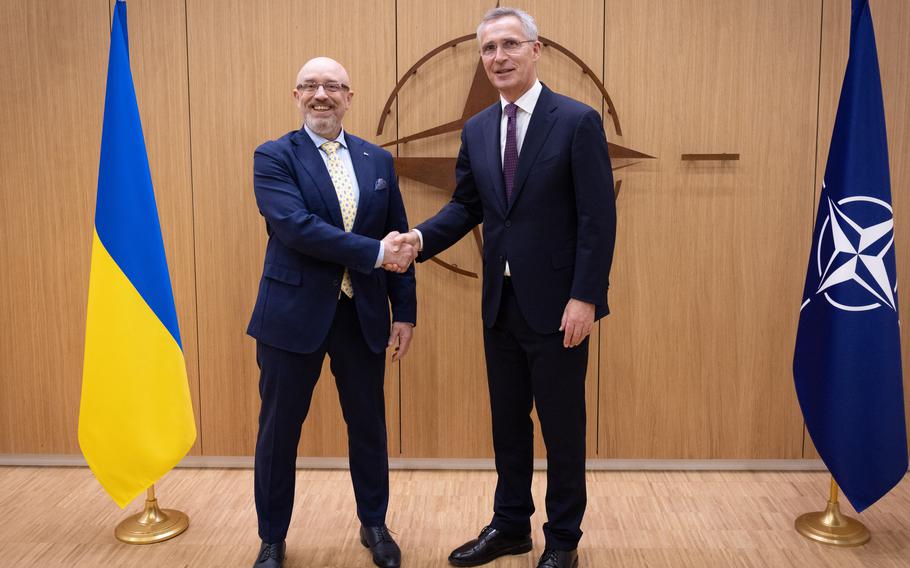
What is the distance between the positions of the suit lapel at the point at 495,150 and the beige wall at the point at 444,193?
0.77 m

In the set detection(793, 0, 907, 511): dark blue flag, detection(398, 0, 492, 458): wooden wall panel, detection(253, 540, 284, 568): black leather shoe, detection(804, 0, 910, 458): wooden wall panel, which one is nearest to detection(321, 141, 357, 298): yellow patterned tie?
detection(398, 0, 492, 458): wooden wall panel

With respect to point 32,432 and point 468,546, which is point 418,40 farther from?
point 32,432

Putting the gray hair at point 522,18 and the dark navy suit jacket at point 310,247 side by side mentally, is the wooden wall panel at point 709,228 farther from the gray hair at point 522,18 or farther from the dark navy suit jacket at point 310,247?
the dark navy suit jacket at point 310,247

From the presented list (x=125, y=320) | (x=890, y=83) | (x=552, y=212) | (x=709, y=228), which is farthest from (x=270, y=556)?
(x=890, y=83)

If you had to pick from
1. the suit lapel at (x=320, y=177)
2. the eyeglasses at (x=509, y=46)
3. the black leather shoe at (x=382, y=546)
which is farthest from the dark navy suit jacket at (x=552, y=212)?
the black leather shoe at (x=382, y=546)

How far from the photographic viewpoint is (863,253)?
255 cm

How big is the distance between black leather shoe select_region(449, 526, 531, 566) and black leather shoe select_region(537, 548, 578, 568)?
0.18 metres

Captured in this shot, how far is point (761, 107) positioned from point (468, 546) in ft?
6.72

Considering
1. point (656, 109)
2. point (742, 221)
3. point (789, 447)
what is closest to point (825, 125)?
point (742, 221)

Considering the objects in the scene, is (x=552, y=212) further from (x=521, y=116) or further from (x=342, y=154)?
(x=342, y=154)

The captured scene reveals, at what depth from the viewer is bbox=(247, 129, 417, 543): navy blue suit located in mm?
2252

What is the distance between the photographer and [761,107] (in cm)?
304

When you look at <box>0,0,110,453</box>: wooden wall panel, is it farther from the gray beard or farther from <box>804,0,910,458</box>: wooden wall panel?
<box>804,0,910,458</box>: wooden wall panel

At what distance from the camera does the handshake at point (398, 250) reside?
2.29m
